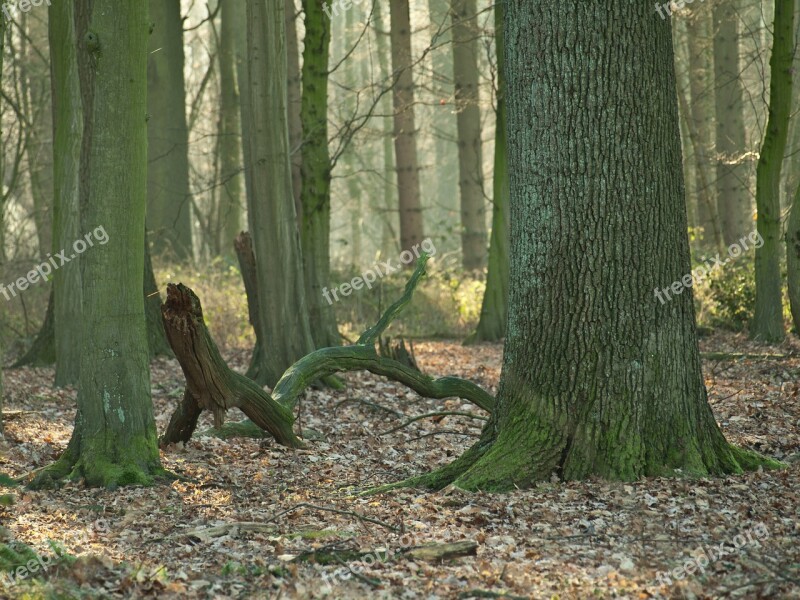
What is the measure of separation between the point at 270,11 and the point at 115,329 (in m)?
4.96

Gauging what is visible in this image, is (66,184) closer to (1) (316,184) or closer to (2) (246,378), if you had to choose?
(1) (316,184)

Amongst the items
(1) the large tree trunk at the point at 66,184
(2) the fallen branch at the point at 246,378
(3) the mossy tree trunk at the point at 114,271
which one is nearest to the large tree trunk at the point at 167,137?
(1) the large tree trunk at the point at 66,184

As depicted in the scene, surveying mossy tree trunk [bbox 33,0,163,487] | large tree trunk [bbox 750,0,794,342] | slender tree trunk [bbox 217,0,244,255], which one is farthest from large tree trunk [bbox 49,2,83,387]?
slender tree trunk [bbox 217,0,244,255]

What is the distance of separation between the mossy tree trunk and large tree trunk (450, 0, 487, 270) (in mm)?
9962

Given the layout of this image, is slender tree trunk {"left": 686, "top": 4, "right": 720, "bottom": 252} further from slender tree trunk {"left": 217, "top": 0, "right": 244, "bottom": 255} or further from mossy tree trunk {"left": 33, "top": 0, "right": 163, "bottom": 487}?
mossy tree trunk {"left": 33, "top": 0, "right": 163, "bottom": 487}

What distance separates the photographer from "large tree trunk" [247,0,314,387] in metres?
9.88

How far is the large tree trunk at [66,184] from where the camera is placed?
10117mm

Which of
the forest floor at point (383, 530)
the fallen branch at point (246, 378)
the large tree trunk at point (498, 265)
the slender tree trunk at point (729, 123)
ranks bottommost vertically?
the forest floor at point (383, 530)

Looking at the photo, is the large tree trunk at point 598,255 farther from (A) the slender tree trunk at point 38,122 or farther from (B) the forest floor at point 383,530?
(A) the slender tree trunk at point 38,122

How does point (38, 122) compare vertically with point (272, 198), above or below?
above

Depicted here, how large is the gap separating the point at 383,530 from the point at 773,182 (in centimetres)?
945

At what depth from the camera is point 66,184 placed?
10.3 meters

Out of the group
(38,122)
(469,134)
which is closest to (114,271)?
(469,134)

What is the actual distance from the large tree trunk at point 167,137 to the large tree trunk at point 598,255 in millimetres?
12762
